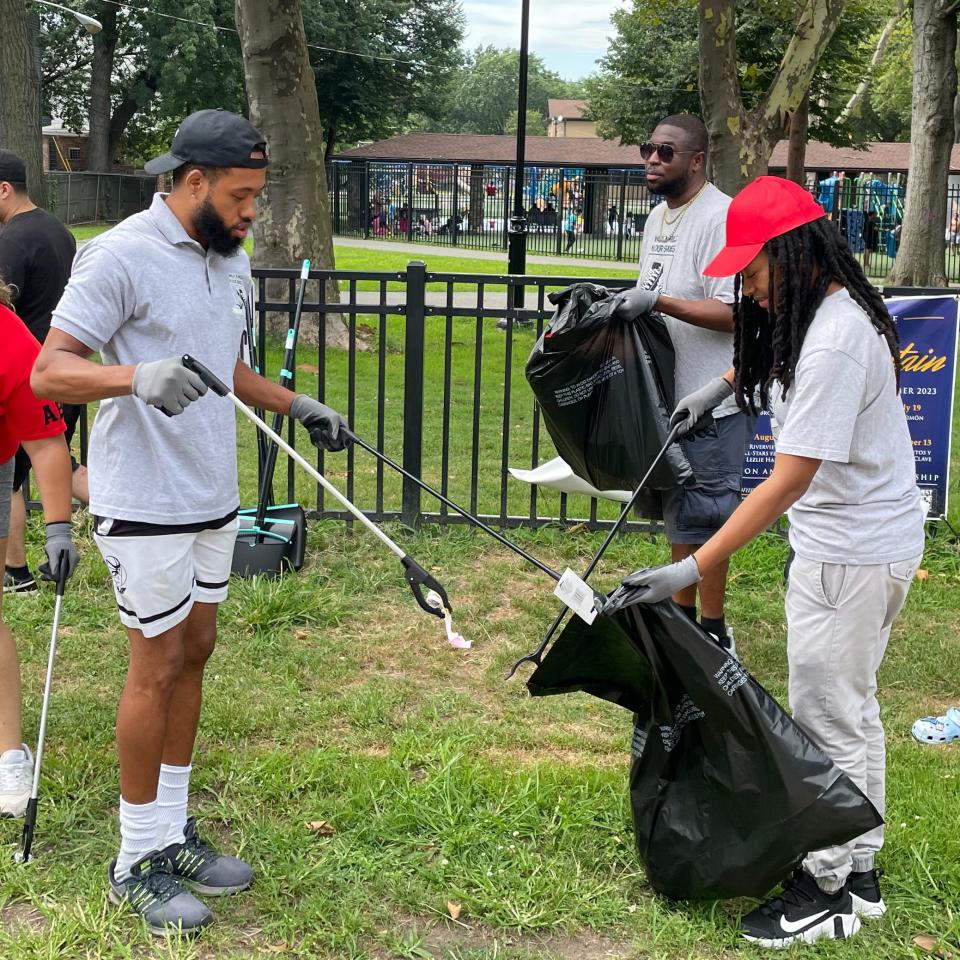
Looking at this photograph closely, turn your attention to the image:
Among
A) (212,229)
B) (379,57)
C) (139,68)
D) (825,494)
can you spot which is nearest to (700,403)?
(825,494)

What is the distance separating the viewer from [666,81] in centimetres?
3772

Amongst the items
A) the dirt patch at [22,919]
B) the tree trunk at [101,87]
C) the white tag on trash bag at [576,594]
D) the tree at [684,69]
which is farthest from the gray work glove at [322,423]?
the tree trunk at [101,87]

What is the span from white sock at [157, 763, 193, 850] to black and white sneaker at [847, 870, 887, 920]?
1799 mm

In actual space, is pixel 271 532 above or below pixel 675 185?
below

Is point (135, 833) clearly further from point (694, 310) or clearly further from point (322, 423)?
point (694, 310)

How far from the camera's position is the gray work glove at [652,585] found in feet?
9.15

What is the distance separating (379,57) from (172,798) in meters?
45.0

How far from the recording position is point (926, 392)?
6242 mm

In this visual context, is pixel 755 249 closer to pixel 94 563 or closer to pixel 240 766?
pixel 240 766

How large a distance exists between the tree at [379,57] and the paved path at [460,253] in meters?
13.1

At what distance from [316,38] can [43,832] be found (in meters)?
43.3

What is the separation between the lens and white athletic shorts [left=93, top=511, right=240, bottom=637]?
291 centimetres

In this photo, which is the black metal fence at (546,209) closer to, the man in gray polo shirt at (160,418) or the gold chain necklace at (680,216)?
the gold chain necklace at (680,216)

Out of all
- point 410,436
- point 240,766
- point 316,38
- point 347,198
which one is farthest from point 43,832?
point 316,38
